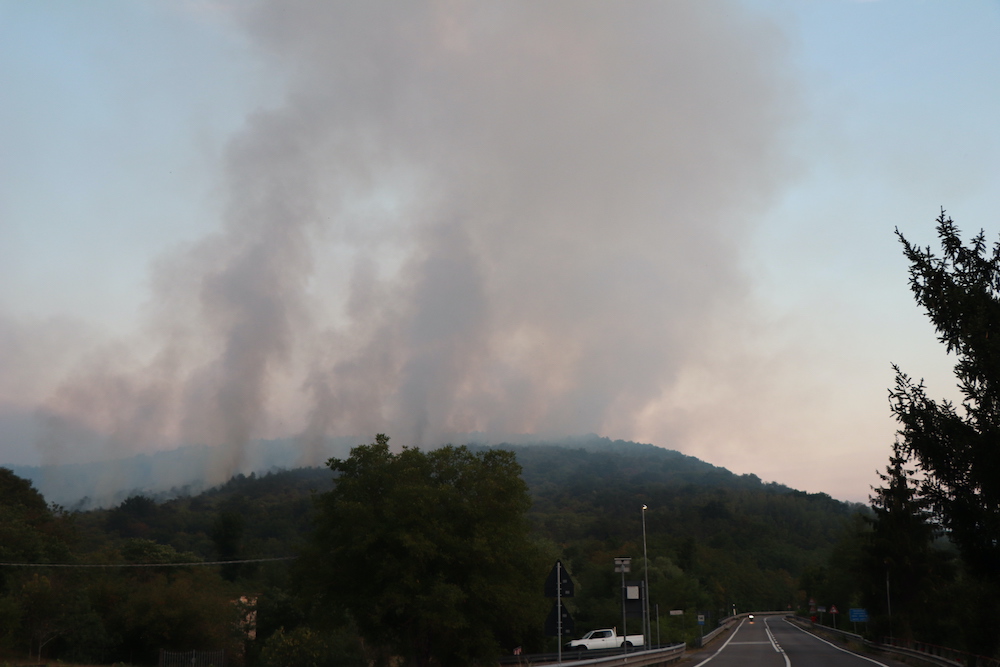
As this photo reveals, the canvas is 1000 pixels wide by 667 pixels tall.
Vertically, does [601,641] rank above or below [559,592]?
below

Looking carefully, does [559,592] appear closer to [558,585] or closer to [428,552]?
[558,585]

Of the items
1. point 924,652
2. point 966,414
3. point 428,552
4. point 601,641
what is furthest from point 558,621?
point 601,641

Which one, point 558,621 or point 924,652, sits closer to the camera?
point 558,621

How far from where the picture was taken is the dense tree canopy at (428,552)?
3641 centimetres

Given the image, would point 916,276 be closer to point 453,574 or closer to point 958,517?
point 958,517

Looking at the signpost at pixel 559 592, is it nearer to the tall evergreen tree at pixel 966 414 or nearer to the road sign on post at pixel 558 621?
the road sign on post at pixel 558 621

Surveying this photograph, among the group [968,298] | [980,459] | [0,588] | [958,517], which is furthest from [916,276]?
[0,588]

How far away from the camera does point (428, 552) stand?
3606 centimetres

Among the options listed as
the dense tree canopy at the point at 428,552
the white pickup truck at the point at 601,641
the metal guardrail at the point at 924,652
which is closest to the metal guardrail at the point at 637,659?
the dense tree canopy at the point at 428,552

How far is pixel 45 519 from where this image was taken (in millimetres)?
78875

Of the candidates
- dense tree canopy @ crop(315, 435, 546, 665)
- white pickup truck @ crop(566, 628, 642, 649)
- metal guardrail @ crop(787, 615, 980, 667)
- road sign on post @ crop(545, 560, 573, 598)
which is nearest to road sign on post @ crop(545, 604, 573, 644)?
road sign on post @ crop(545, 560, 573, 598)

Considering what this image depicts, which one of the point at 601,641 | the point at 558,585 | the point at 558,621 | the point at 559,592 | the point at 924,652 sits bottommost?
the point at 601,641

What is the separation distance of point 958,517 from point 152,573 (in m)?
86.6

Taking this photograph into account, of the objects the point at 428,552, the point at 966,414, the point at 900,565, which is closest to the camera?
the point at 966,414
